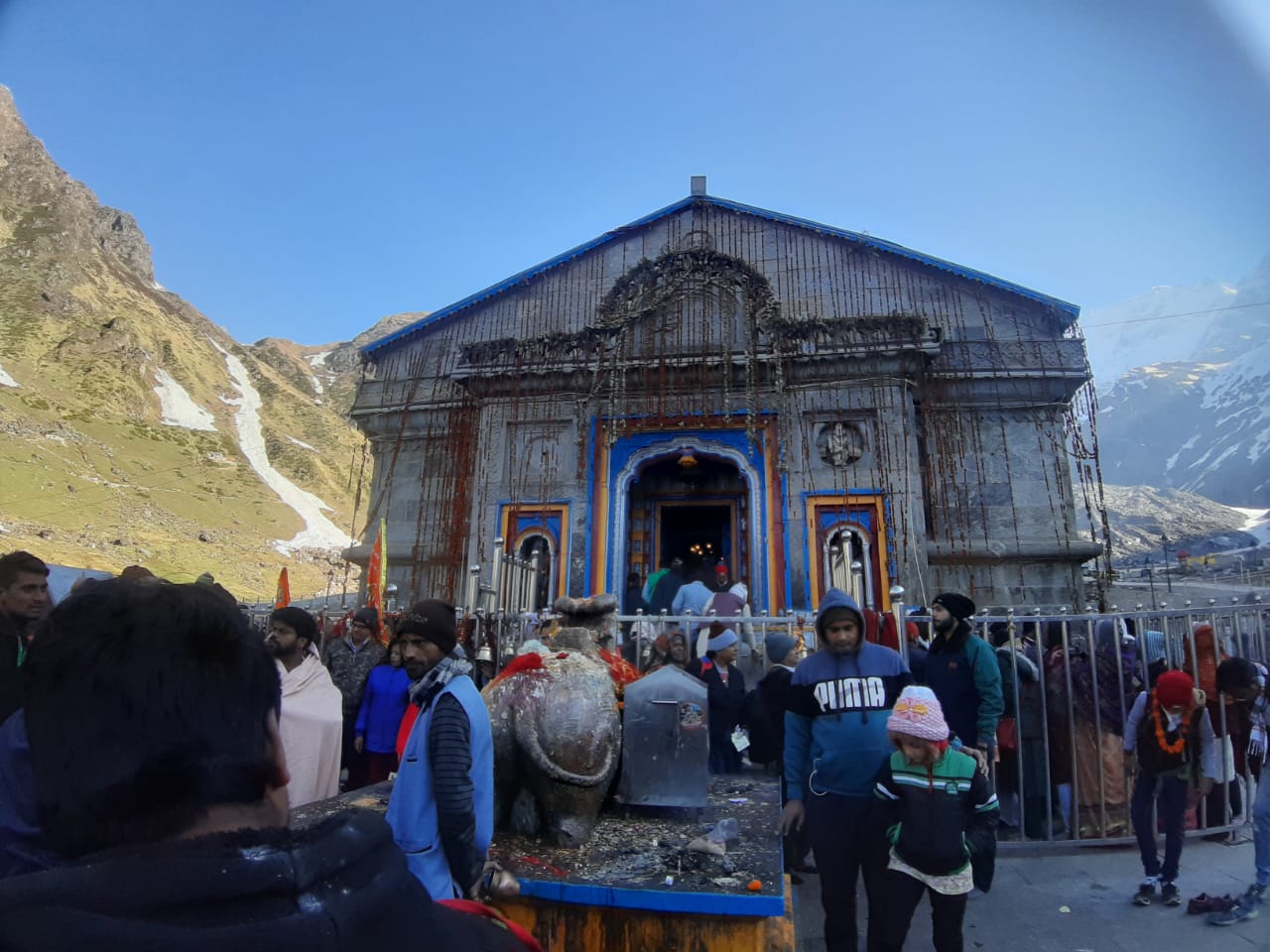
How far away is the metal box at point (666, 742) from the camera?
157 inches

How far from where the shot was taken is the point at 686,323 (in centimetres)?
1503

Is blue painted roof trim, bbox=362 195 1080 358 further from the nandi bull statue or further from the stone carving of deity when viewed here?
the nandi bull statue

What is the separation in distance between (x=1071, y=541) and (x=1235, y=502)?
80.1 m

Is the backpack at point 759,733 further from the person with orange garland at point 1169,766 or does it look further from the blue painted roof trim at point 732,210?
the blue painted roof trim at point 732,210

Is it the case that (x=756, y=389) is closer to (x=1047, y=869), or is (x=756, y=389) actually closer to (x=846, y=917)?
(x=1047, y=869)

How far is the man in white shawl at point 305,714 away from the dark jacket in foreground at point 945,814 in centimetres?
336

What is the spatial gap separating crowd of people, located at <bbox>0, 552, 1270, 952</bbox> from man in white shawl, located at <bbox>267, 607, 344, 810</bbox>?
0.02 meters

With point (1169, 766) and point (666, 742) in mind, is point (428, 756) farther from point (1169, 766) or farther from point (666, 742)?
point (1169, 766)

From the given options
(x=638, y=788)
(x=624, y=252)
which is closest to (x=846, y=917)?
(x=638, y=788)

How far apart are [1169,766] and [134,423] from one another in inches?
2387

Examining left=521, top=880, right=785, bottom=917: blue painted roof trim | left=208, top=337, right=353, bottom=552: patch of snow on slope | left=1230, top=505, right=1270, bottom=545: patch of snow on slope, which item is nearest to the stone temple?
left=521, top=880, right=785, bottom=917: blue painted roof trim

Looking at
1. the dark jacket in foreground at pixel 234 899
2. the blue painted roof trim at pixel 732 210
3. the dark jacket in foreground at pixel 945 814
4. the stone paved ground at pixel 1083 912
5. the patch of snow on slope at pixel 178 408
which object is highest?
the patch of snow on slope at pixel 178 408

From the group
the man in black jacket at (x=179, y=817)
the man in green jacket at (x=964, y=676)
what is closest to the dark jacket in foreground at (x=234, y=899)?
the man in black jacket at (x=179, y=817)

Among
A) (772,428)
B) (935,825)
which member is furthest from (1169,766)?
(772,428)
